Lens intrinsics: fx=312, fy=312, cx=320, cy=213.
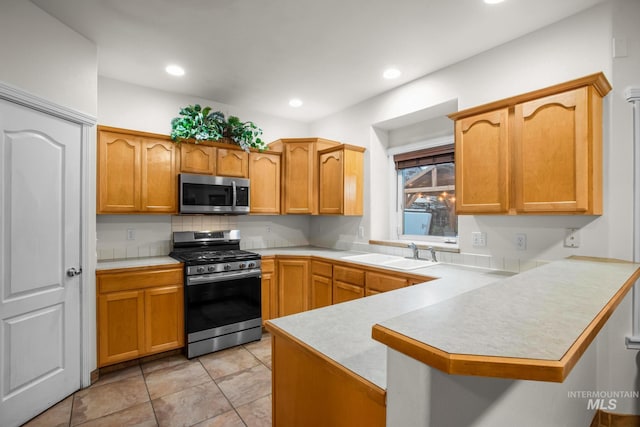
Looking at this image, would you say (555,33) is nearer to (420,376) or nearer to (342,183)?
(342,183)

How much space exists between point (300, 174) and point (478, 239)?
7.05 ft

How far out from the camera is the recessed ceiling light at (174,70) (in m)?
2.90

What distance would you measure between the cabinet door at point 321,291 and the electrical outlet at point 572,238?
2.04m

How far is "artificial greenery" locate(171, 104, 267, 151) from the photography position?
3.20 meters

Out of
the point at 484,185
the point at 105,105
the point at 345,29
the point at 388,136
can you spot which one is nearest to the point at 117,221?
the point at 105,105

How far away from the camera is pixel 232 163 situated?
3.55 m

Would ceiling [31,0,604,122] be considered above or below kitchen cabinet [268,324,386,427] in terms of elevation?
above

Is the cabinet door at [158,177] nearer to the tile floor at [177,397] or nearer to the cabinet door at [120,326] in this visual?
the cabinet door at [120,326]

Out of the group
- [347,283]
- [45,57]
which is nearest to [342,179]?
[347,283]

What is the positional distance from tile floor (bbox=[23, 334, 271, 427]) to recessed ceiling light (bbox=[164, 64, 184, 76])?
2710 millimetres

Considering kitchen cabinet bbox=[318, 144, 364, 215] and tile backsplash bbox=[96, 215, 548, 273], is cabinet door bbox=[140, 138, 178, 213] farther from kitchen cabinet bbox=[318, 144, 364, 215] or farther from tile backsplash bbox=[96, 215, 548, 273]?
kitchen cabinet bbox=[318, 144, 364, 215]

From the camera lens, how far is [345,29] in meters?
2.34

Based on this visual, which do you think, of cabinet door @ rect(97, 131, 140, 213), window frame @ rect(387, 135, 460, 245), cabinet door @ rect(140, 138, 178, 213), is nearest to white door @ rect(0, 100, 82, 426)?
cabinet door @ rect(97, 131, 140, 213)

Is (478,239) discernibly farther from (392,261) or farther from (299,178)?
(299,178)
